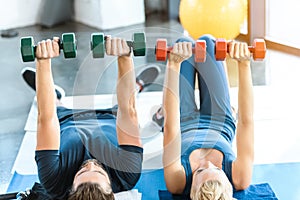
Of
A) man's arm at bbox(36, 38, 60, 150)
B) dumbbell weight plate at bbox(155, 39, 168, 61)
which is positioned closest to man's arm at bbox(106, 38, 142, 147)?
dumbbell weight plate at bbox(155, 39, 168, 61)

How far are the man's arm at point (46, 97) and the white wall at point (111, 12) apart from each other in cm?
344

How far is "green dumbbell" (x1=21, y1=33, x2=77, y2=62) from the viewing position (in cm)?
236

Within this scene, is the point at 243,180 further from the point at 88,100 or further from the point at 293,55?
the point at 293,55

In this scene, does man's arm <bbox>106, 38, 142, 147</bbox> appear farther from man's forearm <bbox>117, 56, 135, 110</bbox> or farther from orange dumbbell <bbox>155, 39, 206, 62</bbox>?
orange dumbbell <bbox>155, 39, 206, 62</bbox>

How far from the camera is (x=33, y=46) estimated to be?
238 centimetres

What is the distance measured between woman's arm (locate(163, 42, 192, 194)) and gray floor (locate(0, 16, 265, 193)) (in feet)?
3.22

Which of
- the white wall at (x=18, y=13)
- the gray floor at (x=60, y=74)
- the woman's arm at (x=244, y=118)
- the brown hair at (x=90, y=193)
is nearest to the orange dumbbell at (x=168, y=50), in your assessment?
the woman's arm at (x=244, y=118)

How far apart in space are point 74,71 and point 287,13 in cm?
187

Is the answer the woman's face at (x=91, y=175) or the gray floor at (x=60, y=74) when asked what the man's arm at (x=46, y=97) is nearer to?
the woman's face at (x=91, y=175)

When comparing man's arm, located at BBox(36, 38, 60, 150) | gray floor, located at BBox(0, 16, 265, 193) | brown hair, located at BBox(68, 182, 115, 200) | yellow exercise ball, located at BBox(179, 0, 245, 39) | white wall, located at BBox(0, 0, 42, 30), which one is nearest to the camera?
brown hair, located at BBox(68, 182, 115, 200)

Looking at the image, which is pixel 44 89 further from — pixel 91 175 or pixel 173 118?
pixel 173 118

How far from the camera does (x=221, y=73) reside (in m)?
2.85

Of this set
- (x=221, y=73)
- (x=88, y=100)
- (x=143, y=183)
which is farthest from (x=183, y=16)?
(x=143, y=183)

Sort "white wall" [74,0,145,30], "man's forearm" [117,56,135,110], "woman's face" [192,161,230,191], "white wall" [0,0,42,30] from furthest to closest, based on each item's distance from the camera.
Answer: "white wall" [0,0,42,30], "white wall" [74,0,145,30], "man's forearm" [117,56,135,110], "woman's face" [192,161,230,191]
